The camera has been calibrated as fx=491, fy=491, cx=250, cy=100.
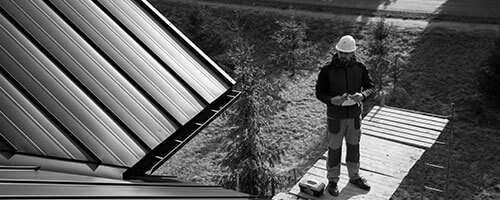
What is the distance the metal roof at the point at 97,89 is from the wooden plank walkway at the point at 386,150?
212 cm

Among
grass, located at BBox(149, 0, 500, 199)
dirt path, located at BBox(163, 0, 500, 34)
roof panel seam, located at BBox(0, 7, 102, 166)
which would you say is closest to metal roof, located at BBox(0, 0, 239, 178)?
roof panel seam, located at BBox(0, 7, 102, 166)

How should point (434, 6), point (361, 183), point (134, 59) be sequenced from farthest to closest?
point (434, 6)
point (361, 183)
point (134, 59)

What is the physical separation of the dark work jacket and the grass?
13.3 ft

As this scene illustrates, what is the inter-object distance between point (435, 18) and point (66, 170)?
15071 mm

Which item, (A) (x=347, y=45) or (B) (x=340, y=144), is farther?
(B) (x=340, y=144)

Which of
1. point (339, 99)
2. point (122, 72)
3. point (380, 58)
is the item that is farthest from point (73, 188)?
point (380, 58)

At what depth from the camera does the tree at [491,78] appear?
11.8 metres

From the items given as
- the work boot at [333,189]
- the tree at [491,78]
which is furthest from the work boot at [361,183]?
the tree at [491,78]

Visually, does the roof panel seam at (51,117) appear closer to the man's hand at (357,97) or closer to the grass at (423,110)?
the man's hand at (357,97)

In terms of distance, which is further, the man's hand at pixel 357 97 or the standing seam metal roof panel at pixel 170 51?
the man's hand at pixel 357 97

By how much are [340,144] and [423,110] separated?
22.1ft

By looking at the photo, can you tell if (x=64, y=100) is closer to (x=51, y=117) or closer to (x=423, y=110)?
(x=51, y=117)

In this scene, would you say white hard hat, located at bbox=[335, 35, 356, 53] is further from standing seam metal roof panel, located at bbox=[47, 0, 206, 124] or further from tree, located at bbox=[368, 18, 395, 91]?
tree, located at bbox=[368, 18, 395, 91]

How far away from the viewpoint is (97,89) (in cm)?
536
